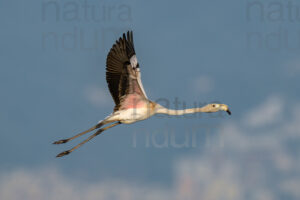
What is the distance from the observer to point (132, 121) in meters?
34.9

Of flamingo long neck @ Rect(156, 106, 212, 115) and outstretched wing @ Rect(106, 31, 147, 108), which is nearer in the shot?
outstretched wing @ Rect(106, 31, 147, 108)

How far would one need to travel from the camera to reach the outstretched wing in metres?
34.2

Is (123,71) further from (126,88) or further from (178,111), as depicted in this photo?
(178,111)

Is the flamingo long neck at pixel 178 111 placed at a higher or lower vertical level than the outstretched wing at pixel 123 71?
lower

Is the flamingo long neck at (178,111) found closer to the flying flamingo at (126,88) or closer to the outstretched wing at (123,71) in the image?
the flying flamingo at (126,88)

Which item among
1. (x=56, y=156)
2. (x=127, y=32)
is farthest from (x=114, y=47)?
(x=56, y=156)

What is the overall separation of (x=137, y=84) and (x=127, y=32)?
2217mm

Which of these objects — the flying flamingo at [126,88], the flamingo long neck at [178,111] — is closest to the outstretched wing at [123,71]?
the flying flamingo at [126,88]

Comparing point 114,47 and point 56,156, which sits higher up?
point 114,47

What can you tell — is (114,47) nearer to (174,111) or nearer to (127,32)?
(127,32)

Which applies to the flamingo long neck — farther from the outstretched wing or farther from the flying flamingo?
the outstretched wing

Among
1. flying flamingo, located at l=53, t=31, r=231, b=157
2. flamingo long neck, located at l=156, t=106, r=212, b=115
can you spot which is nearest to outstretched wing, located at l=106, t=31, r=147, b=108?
flying flamingo, located at l=53, t=31, r=231, b=157

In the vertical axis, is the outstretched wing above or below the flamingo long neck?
above

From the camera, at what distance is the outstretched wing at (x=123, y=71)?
112 ft
